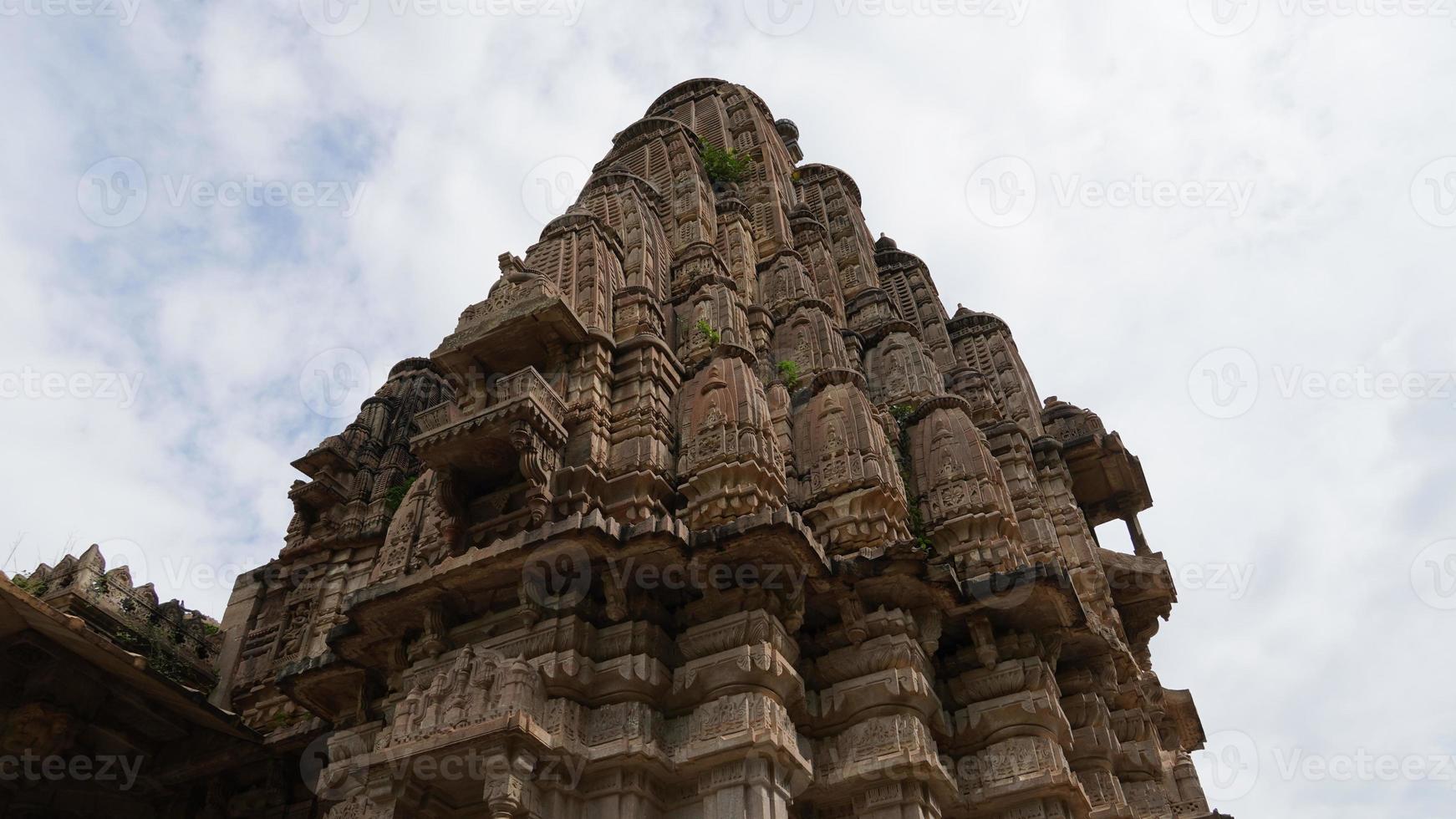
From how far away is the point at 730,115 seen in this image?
32.4 m

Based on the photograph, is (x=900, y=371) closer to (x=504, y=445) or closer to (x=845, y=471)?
(x=845, y=471)

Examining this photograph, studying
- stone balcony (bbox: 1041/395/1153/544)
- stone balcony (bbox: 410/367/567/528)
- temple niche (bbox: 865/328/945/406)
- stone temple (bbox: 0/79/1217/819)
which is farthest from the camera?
stone balcony (bbox: 1041/395/1153/544)

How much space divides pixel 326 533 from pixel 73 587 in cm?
561

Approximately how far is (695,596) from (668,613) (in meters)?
0.45

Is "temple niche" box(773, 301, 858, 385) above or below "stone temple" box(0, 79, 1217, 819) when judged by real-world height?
above

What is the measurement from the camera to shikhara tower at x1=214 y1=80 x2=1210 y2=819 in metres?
11.5

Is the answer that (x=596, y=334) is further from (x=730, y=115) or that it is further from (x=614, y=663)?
(x=730, y=115)

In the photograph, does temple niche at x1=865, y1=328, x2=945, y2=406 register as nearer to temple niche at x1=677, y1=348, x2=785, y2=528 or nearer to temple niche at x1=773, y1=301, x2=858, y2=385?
temple niche at x1=773, y1=301, x2=858, y2=385

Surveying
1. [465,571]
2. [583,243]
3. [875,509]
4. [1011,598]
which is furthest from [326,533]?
[1011,598]

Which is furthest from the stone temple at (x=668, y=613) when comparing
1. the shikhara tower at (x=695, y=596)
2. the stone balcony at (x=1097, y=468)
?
the stone balcony at (x=1097, y=468)

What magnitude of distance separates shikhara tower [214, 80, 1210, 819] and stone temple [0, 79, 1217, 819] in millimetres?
48

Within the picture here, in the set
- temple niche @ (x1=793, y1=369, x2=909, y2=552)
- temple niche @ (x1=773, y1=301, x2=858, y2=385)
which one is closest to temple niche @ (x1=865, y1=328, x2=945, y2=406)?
temple niche @ (x1=773, y1=301, x2=858, y2=385)

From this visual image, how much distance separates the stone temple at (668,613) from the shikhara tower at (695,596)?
0.05 m

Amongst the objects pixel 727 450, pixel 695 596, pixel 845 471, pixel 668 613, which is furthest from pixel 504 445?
pixel 845 471
